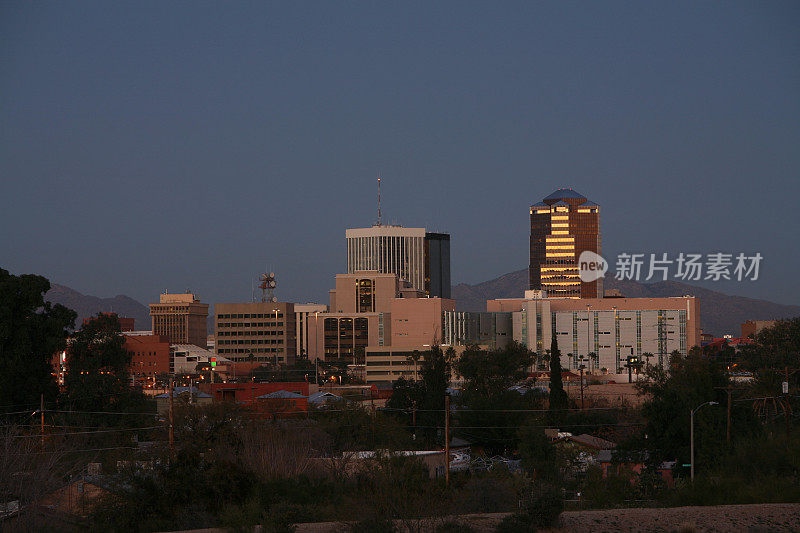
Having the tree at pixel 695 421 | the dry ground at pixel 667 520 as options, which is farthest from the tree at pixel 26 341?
the tree at pixel 695 421

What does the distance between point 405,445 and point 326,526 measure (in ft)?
101

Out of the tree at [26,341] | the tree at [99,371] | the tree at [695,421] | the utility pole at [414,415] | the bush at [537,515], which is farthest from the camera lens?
the utility pole at [414,415]

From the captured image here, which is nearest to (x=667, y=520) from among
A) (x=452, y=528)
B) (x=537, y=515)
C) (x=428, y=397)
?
(x=537, y=515)

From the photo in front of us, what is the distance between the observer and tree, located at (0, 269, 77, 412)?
6412cm

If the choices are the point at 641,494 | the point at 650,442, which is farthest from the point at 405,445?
the point at 641,494

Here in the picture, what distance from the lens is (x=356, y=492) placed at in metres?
41.3

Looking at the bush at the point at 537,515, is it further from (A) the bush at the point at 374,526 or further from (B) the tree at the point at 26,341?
(B) the tree at the point at 26,341

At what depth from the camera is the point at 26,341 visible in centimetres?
6531

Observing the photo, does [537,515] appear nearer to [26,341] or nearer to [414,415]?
[26,341]

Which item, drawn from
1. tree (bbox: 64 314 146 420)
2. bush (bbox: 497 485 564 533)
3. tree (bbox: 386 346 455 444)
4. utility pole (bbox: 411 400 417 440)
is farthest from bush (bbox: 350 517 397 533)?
tree (bbox: 386 346 455 444)

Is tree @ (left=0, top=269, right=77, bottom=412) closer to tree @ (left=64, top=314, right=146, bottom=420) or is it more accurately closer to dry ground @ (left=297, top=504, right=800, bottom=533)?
tree @ (left=64, top=314, right=146, bottom=420)

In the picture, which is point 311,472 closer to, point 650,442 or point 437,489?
point 437,489

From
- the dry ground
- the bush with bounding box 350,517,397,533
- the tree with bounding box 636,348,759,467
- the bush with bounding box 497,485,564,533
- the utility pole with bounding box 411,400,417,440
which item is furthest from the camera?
the utility pole with bounding box 411,400,417,440

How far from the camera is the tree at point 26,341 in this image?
210ft
